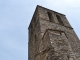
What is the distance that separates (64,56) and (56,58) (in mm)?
347

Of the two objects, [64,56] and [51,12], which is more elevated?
[51,12]

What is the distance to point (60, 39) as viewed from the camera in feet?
16.8

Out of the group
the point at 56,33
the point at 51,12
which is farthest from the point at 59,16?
the point at 56,33

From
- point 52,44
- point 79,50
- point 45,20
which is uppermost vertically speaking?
point 45,20

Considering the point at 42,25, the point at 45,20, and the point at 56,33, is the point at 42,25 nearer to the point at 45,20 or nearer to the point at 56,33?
the point at 45,20

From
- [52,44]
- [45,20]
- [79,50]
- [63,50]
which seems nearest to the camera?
[63,50]

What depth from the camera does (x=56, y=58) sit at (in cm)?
430

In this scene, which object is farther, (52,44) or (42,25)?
(42,25)

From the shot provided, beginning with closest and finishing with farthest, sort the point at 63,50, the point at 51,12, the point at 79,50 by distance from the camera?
the point at 63,50 → the point at 79,50 → the point at 51,12

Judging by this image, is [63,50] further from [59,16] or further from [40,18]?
[59,16]

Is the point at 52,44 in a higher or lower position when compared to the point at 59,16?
lower

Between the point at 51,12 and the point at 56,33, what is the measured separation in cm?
623

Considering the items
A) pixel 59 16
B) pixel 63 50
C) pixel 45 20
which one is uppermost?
pixel 59 16

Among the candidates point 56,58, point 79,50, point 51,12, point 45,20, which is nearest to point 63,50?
point 56,58
